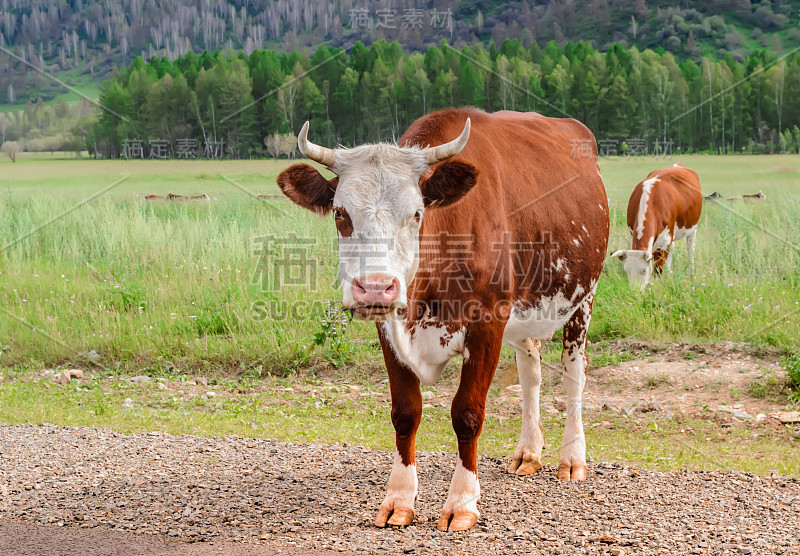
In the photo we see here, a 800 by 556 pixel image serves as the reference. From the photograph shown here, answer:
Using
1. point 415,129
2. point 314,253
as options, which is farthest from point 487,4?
point 415,129

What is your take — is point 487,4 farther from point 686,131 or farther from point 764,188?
point 764,188

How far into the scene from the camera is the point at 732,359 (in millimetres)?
9531

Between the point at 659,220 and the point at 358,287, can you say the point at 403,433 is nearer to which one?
the point at 358,287

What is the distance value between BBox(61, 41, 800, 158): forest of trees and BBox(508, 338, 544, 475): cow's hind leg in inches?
724

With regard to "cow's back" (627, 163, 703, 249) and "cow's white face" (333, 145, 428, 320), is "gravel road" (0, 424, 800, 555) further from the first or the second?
"cow's back" (627, 163, 703, 249)

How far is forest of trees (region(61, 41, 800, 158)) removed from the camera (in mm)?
26500

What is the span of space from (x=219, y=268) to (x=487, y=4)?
3375 cm

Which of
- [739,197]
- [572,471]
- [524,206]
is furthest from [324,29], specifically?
[572,471]

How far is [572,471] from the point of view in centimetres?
641

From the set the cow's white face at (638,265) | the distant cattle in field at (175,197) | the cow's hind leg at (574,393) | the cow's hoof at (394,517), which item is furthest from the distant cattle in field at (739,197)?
the cow's hoof at (394,517)

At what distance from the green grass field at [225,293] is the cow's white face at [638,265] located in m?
0.29

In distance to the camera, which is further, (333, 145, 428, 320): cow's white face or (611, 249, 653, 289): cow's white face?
(611, 249, 653, 289): cow's white face

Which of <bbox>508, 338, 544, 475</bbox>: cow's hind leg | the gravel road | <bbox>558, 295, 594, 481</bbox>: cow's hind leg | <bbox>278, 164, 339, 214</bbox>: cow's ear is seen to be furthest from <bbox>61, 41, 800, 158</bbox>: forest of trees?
<bbox>278, 164, 339, 214</bbox>: cow's ear

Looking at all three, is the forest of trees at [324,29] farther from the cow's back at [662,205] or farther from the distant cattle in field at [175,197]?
the cow's back at [662,205]
